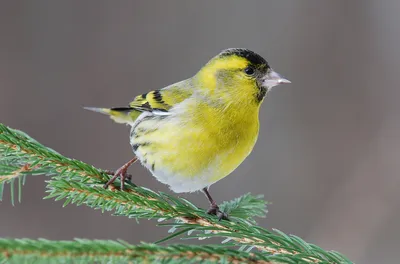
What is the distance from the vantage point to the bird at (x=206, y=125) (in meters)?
1.61

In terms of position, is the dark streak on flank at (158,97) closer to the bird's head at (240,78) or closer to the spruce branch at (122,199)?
the bird's head at (240,78)

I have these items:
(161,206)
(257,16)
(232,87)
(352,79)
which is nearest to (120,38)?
(257,16)

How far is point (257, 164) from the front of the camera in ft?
12.3

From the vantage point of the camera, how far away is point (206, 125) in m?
1.65

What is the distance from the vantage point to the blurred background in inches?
135

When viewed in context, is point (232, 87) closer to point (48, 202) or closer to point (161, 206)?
point (161, 206)

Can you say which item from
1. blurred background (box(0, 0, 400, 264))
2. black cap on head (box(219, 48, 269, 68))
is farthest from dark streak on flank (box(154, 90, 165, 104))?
blurred background (box(0, 0, 400, 264))

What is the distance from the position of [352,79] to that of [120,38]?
1.80 metres

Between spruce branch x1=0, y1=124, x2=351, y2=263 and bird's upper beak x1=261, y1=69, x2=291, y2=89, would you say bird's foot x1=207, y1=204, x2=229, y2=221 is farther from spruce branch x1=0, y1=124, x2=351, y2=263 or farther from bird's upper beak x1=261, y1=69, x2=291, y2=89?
bird's upper beak x1=261, y1=69, x2=291, y2=89

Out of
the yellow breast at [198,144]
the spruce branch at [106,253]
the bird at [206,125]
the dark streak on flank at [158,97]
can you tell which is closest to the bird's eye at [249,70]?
the bird at [206,125]

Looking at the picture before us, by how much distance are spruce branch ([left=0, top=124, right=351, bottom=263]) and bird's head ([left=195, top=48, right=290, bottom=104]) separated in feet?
1.73

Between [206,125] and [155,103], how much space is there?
41 centimetres

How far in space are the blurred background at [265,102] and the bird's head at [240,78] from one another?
1593 mm

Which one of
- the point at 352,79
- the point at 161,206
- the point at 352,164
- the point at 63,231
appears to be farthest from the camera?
the point at 352,79
